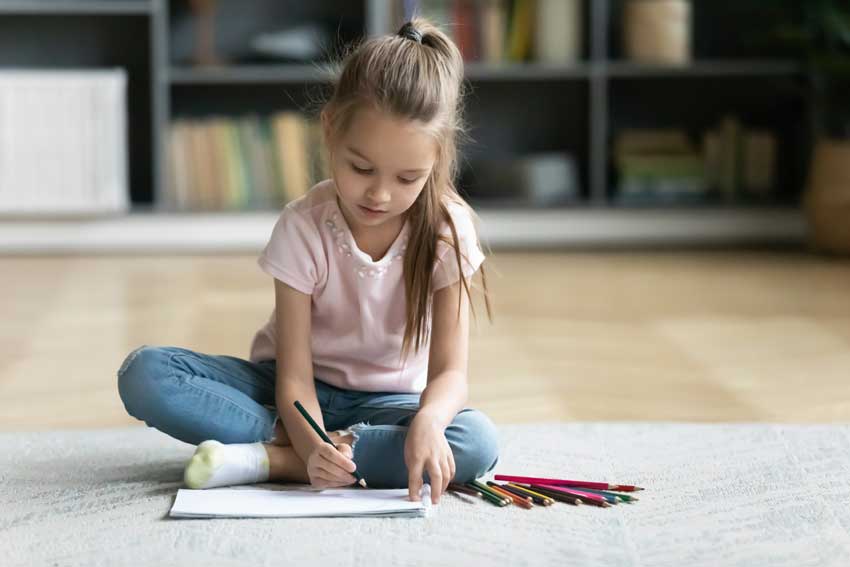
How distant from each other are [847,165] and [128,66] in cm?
201

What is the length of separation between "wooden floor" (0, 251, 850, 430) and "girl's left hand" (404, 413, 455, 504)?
47 cm

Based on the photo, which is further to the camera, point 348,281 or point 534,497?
point 348,281

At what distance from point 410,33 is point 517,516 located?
528 mm

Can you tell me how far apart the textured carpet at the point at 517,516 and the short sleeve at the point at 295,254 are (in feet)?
0.88

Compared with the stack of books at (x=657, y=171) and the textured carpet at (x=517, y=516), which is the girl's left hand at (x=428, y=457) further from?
the stack of books at (x=657, y=171)

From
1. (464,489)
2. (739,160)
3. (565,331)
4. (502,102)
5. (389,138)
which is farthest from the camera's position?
(502,102)

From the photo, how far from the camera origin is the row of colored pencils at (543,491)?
4.78 ft

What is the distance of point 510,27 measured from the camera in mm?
3820

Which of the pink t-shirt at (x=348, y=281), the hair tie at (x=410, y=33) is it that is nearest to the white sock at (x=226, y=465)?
the pink t-shirt at (x=348, y=281)

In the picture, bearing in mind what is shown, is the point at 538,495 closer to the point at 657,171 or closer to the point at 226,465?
the point at 226,465

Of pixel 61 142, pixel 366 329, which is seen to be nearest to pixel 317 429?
pixel 366 329

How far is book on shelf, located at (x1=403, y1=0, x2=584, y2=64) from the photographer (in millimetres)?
3777

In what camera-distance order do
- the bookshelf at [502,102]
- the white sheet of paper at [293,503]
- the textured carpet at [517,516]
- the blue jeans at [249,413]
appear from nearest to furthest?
the textured carpet at [517,516], the white sheet of paper at [293,503], the blue jeans at [249,413], the bookshelf at [502,102]

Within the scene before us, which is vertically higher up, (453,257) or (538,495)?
(453,257)
